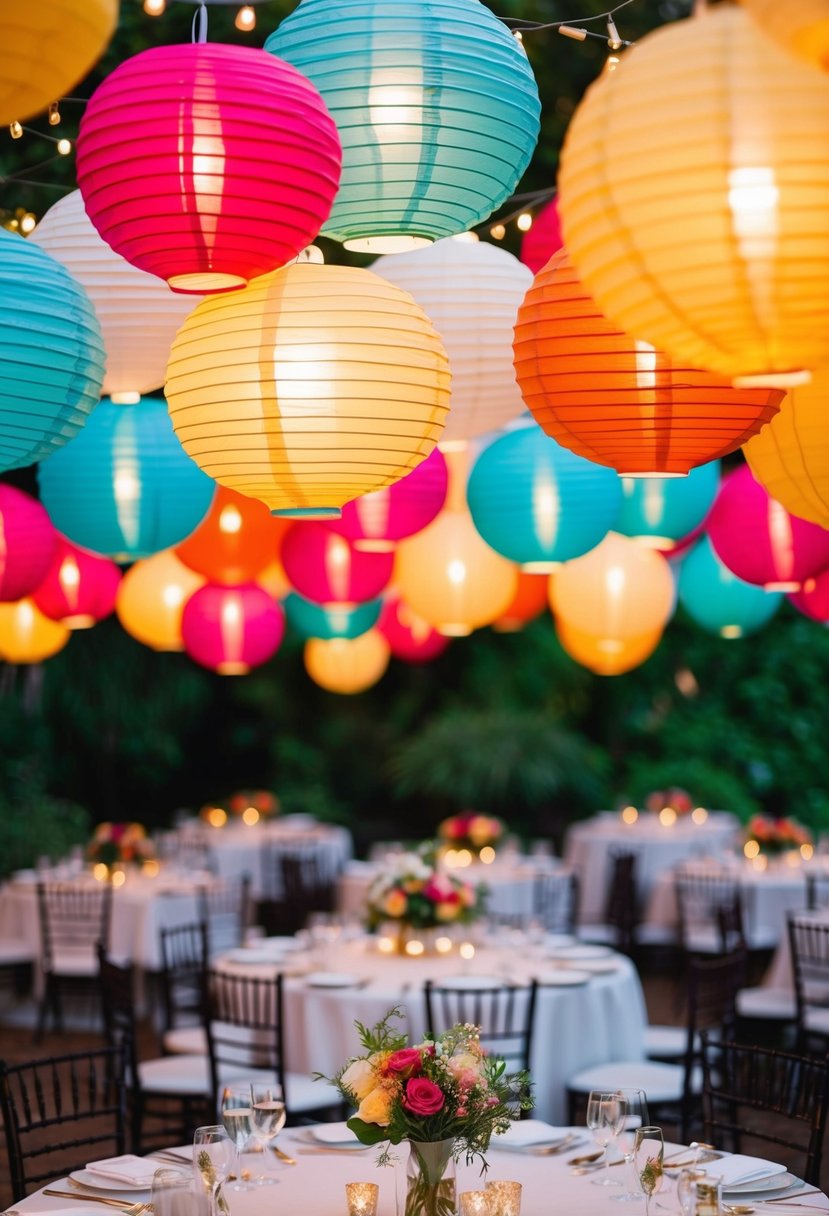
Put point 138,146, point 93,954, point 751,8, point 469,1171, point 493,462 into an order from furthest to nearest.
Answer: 1. point 93,954
2. point 493,462
3. point 469,1171
4. point 138,146
5. point 751,8

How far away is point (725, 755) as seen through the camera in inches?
555

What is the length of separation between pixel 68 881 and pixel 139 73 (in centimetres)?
720

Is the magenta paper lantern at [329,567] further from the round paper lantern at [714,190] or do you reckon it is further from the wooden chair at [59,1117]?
the round paper lantern at [714,190]

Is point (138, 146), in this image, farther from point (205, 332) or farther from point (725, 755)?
point (725, 755)

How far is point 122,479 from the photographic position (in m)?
4.50

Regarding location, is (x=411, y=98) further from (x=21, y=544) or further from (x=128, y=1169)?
(x=21, y=544)

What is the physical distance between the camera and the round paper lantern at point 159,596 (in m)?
7.58

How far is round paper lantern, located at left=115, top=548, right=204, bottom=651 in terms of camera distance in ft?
24.9

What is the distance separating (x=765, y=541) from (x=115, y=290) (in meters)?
2.51

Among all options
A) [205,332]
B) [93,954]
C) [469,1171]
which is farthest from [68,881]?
[205,332]

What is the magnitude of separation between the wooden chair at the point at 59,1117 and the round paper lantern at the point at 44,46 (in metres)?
2.44

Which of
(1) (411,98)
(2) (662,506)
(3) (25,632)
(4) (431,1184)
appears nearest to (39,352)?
(1) (411,98)

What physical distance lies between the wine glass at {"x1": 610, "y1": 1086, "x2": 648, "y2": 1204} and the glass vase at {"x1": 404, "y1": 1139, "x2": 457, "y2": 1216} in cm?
42

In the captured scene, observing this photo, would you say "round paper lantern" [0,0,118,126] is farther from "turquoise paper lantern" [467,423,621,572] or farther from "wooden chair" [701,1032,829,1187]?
"wooden chair" [701,1032,829,1187]
